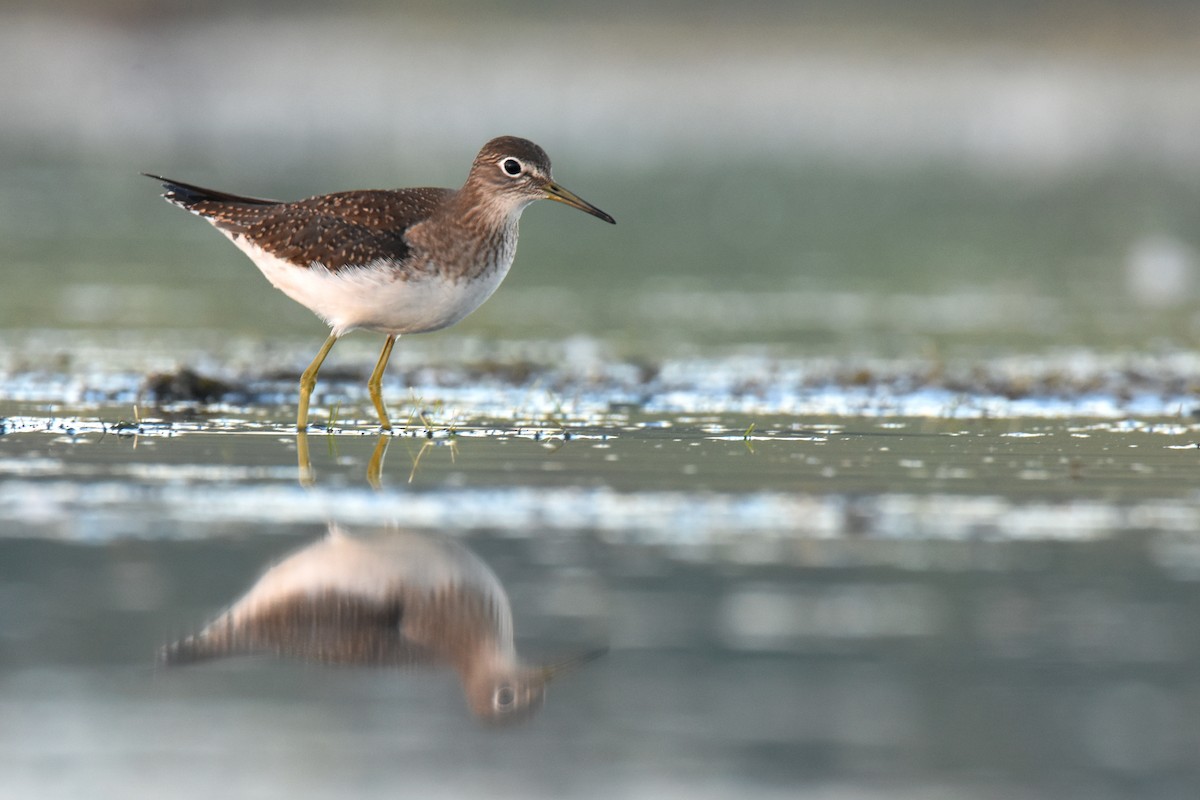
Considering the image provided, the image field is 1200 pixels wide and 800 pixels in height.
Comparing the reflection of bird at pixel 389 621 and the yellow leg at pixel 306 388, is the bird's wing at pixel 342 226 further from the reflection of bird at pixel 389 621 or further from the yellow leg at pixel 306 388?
the reflection of bird at pixel 389 621

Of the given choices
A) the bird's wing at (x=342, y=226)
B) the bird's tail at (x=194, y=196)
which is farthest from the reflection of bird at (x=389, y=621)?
the bird's tail at (x=194, y=196)

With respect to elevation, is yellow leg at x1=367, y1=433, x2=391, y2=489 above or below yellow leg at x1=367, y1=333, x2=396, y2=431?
below

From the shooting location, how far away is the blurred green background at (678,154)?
16516mm

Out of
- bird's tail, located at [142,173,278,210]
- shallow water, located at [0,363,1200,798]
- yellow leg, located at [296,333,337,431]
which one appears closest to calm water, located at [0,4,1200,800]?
shallow water, located at [0,363,1200,798]

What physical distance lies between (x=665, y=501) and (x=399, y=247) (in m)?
2.68

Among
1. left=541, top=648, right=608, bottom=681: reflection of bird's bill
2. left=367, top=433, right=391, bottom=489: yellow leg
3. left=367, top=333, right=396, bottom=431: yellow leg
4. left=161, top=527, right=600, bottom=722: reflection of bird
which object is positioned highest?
left=367, top=333, right=396, bottom=431: yellow leg

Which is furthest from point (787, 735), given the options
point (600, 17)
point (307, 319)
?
point (600, 17)

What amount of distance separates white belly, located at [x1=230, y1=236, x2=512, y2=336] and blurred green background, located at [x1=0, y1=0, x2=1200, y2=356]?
3815 mm

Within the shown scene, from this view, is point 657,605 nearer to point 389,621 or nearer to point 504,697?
point 389,621

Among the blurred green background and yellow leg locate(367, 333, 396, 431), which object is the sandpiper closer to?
yellow leg locate(367, 333, 396, 431)

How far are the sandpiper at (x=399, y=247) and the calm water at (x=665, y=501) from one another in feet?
1.97

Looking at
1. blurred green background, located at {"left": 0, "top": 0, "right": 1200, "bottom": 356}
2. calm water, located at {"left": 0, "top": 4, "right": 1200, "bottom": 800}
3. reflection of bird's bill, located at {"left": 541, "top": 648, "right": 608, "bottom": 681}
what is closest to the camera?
calm water, located at {"left": 0, "top": 4, "right": 1200, "bottom": 800}

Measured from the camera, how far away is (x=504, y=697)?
5492 mm

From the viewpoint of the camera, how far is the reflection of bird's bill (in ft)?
18.6
